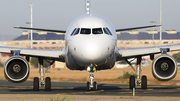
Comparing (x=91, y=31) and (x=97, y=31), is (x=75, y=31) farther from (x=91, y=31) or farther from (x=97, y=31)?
(x=97, y=31)

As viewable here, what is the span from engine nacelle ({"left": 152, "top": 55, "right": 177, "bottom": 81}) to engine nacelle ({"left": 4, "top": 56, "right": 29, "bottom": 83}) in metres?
7.64

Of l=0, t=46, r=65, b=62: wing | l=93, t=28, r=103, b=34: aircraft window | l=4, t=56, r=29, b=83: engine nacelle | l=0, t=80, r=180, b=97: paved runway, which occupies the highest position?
l=93, t=28, r=103, b=34: aircraft window

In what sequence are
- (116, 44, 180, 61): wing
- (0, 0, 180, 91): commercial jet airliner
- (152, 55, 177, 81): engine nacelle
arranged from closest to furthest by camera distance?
(0, 0, 180, 91): commercial jet airliner, (152, 55, 177, 81): engine nacelle, (116, 44, 180, 61): wing

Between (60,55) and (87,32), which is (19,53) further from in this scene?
(87,32)

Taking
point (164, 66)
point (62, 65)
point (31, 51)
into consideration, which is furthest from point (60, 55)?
point (62, 65)

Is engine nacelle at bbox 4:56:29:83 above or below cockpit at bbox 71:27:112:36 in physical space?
below

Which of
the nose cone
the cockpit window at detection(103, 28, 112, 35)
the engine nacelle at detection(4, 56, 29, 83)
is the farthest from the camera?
the engine nacelle at detection(4, 56, 29, 83)

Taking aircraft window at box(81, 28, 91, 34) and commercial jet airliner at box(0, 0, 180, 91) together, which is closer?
commercial jet airliner at box(0, 0, 180, 91)

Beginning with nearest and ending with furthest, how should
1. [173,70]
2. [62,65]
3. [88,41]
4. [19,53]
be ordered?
[88,41] < [173,70] < [19,53] < [62,65]

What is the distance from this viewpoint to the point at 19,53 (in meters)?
22.7

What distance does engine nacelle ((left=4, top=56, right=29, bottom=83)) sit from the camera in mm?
21000

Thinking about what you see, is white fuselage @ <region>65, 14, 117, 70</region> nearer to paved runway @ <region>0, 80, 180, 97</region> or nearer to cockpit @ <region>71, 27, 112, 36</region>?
cockpit @ <region>71, 27, 112, 36</region>

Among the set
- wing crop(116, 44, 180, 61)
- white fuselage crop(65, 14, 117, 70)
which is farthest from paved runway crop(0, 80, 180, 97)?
wing crop(116, 44, 180, 61)

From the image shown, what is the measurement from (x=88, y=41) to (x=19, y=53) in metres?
6.47
